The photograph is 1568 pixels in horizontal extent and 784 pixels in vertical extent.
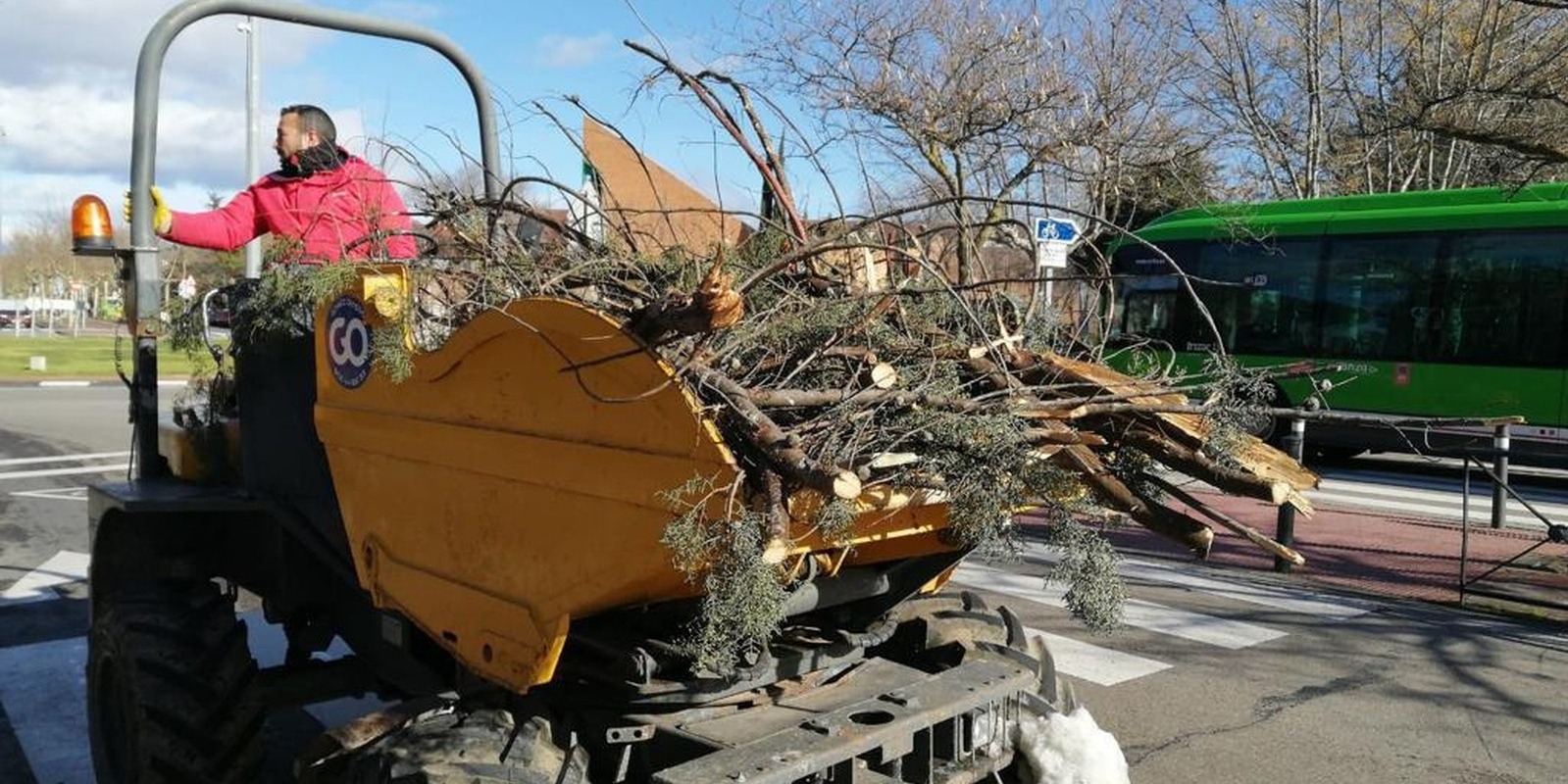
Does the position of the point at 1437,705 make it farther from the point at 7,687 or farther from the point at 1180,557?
the point at 7,687

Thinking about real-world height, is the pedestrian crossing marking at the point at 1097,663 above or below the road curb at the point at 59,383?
below

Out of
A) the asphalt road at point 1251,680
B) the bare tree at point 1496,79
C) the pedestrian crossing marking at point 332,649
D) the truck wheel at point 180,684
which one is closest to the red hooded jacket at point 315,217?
the truck wheel at point 180,684

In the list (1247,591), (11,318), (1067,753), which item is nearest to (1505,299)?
(1247,591)

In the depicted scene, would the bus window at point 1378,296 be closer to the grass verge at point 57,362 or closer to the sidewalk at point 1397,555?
the sidewalk at point 1397,555

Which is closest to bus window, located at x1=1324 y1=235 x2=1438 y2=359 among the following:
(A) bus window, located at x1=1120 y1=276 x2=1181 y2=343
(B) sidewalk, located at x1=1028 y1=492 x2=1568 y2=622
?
(A) bus window, located at x1=1120 y1=276 x2=1181 y2=343

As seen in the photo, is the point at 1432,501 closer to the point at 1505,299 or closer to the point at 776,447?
the point at 1505,299

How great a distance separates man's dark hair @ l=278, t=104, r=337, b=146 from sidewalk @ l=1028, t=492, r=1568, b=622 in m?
5.27

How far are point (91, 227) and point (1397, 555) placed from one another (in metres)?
9.87

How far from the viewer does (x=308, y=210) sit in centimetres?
429

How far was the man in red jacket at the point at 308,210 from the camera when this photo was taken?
3904mm

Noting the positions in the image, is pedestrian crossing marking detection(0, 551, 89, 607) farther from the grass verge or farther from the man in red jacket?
the grass verge


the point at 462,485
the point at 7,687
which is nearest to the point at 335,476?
the point at 462,485

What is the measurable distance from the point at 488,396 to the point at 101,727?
8.40 feet

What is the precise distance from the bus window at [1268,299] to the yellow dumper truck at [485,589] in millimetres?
14565
